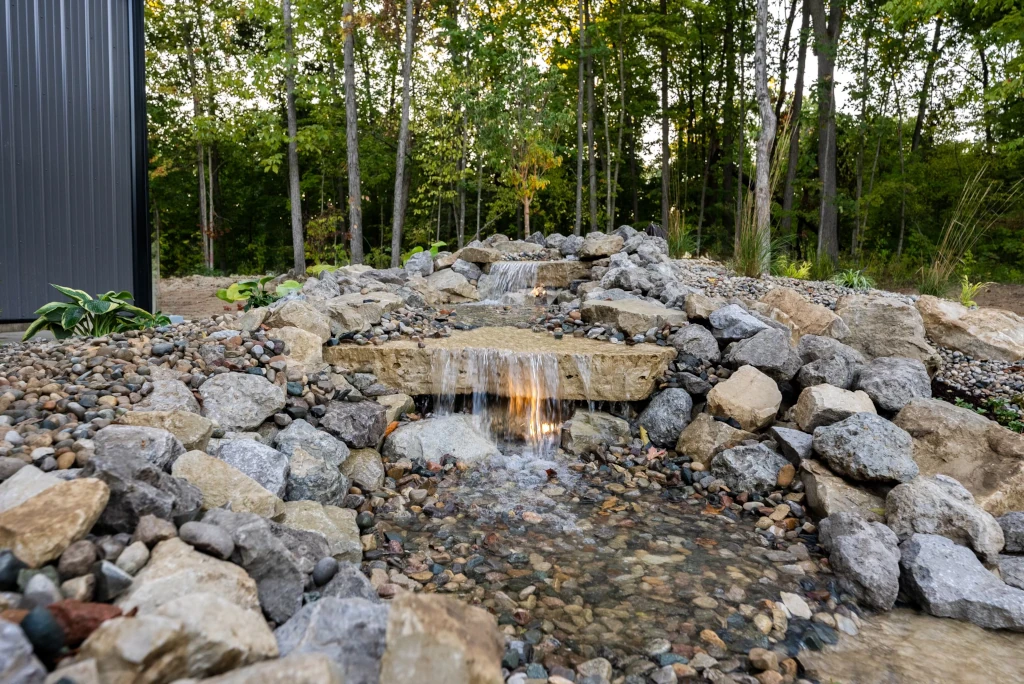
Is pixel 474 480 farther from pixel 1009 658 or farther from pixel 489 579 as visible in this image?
pixel 1009 658

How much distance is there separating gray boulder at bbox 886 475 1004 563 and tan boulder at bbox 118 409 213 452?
9.64 feet

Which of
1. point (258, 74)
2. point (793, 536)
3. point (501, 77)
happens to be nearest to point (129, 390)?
point (793, 536)

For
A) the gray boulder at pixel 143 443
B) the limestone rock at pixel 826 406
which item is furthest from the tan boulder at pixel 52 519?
the limestone rock at pixel 826 406

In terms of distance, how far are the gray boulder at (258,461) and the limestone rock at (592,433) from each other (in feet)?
5.67

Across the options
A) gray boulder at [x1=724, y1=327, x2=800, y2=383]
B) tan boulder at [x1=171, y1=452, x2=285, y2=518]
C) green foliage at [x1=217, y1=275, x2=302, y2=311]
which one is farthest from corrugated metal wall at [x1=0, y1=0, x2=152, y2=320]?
gray boulder at [x1=724, y1=327, x2=800, y2=383]

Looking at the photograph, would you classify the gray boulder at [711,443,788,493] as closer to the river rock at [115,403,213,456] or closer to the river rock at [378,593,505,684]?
the river rock at [378,593,505,684]

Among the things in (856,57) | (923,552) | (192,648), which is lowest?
(923,552)

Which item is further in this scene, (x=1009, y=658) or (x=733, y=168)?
(x=733, y=168)

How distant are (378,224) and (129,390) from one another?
1451 centimetres

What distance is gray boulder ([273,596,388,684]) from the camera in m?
1.46

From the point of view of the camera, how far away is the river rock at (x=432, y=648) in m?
1.37

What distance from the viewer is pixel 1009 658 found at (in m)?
2.11

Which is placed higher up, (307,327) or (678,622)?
(307,327)

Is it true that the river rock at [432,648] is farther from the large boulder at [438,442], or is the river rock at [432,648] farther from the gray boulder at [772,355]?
the gray boulder at [772,355]
